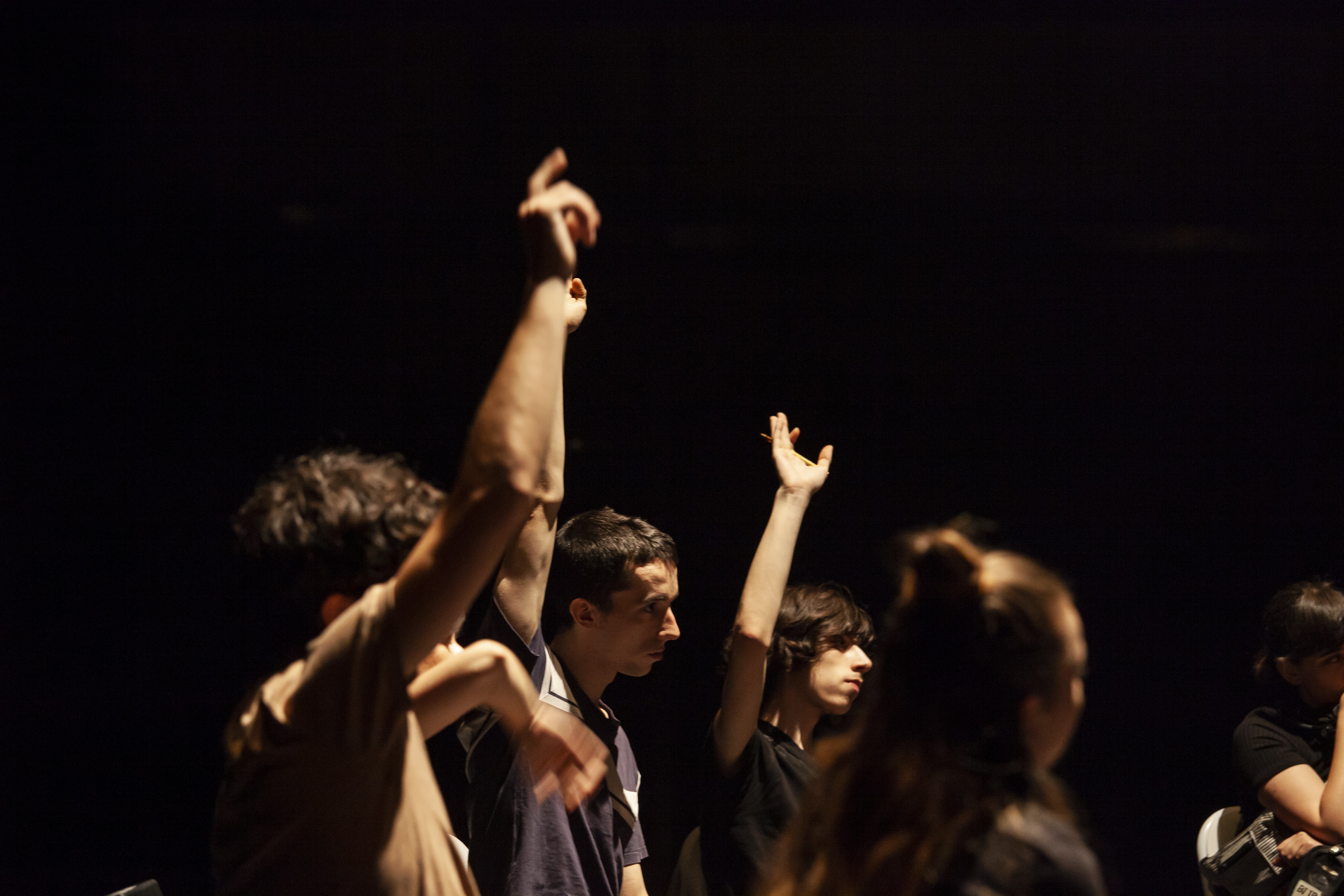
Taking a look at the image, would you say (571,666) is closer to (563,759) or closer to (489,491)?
(563,759)

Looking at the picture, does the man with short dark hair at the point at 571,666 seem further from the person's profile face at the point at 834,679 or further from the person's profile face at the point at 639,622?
the person's profile face at the point at 834,679

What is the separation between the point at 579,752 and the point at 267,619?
1.23 ft

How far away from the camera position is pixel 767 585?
6.37 ft

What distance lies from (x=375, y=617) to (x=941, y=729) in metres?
0.53

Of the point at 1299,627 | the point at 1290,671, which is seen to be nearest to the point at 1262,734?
the point at 1290,671

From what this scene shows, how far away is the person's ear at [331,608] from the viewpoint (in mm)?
1082

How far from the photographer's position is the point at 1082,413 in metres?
3.66

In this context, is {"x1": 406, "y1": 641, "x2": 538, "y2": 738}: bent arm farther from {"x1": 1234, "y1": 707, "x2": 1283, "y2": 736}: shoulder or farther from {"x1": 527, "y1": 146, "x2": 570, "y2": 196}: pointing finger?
{"x1": 1234, "y1": 707, "x2": 1283, "y2": 736}: shoulder

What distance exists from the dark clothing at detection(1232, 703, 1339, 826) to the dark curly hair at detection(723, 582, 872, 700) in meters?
1.04

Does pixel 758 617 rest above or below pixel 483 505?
below

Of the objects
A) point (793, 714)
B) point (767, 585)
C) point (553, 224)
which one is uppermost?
point (553, 224)

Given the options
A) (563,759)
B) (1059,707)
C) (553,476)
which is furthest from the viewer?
(553,476)

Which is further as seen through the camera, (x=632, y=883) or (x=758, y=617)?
(x=632, y=883)

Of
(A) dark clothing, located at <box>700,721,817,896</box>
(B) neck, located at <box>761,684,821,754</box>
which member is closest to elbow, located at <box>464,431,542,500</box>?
(A) dark clothing, located at <box>700,721,817,896</box>
